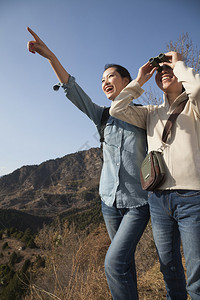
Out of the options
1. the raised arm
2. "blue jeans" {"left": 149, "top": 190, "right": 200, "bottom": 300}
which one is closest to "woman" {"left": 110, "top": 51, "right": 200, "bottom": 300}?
"blue jeans" {"left": 149, "top": 190, "right": 200, "bottom": 300}

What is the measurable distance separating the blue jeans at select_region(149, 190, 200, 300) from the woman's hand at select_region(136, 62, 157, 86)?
2.53ft

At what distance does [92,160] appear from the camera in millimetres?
95562

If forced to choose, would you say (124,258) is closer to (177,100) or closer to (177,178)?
(177,178)

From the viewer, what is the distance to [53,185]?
8438 centimetres

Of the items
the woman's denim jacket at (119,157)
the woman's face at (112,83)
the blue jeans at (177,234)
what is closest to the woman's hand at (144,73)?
the woman's face at (112,83)

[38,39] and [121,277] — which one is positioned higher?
[38,39]

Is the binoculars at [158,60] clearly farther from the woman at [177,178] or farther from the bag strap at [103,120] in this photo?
the bag strap at [103,120]

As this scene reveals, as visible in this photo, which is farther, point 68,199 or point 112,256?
point 68,199

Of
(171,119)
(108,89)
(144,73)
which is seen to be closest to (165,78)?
(144,73)

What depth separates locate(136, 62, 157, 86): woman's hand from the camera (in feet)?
4.76

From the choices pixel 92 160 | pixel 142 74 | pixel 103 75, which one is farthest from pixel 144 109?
pixel 92 160

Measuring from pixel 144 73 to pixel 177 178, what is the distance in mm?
776

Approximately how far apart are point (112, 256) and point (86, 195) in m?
66.1

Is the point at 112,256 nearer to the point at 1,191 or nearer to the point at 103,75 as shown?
the point at 103,75
